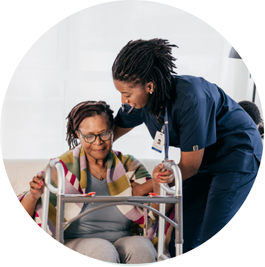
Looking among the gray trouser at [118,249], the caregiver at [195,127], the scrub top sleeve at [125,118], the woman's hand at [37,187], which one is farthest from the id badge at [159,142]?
the woman's hand at [37,187]

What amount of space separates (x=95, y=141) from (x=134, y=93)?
263 mm

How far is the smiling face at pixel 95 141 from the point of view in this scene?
1.38 meters

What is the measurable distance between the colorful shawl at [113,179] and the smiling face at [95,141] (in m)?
0.03

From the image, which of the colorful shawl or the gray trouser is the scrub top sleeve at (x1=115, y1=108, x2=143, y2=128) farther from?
the gray trouser

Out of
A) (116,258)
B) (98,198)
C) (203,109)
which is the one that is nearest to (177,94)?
(203,109)

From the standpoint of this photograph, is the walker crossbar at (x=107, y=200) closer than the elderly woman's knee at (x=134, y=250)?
Yes

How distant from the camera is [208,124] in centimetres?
136

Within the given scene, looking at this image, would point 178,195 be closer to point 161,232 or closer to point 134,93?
point 161,232

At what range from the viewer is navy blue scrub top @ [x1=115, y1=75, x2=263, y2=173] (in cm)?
132

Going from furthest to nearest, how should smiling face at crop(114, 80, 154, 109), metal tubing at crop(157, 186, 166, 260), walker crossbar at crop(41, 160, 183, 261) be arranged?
metal tubing at crop(157, 186, 166, 260)
smiling face at crop(114, 80, 154, 109)
walker crossbar at crop(41, 160, 183, 261)

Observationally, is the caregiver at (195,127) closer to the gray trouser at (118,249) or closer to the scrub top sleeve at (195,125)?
the scrub top sleeve at (195,125)

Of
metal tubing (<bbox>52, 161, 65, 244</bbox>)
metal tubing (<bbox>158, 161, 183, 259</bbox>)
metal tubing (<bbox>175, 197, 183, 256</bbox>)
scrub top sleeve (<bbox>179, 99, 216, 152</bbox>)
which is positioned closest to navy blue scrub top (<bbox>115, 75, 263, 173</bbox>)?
scrub top sleeve (<bbox>179, 99, 216, 152</bbox>)

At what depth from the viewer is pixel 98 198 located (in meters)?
1.21

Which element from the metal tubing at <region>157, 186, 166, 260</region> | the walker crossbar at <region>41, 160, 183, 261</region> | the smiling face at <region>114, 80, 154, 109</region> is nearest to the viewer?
the walker crossbar at <region>41, 160, 183, 261</region>
